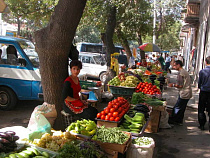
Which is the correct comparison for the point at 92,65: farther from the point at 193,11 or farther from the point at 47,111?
the point at 47,111

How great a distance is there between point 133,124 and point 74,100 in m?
1.31

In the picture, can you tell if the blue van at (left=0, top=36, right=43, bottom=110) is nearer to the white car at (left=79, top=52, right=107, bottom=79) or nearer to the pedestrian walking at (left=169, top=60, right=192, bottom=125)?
the pedestrian walking at (left=169, top=60, right=192, bottom=125)

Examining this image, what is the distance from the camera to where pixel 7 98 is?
25.7 ft

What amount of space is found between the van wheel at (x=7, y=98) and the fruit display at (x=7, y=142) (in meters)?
4.87

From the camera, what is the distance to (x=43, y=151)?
3.22m

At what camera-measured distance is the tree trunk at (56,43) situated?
495cm

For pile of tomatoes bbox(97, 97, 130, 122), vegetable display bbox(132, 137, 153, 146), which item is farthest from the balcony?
vegetable display bbox(132, 137, 153, 146)

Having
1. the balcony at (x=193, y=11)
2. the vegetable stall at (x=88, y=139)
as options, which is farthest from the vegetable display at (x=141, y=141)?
the balcony at (x=193, y=11)

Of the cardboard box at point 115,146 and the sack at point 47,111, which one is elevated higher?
the sack at point 47,111

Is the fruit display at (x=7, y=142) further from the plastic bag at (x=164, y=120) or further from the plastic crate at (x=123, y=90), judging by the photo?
the plastic crate at (x=123, y=90)

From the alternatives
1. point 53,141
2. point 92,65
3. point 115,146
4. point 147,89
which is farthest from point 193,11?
point 53,141

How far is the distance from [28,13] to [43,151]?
11.0 meters

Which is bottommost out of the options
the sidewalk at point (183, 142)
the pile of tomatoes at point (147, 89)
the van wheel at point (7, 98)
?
the sidewalk at point (183, 142)

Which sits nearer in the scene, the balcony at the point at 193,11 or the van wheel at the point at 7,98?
the van wheel at the point at 7,98
